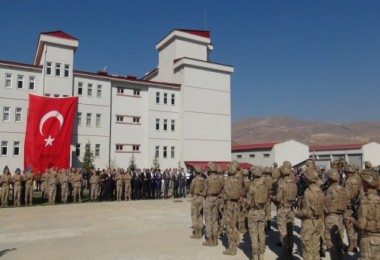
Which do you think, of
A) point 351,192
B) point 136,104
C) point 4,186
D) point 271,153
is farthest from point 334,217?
point 271,153

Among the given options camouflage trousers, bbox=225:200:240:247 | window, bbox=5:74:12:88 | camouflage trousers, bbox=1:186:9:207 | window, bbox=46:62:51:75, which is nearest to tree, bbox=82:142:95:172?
window, bbox=46:62:51:75

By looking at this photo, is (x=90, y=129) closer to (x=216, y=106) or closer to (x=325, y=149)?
(x=216, y=106)

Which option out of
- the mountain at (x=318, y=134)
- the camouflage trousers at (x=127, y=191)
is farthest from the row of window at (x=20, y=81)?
the mountain at (x=318, y=134)

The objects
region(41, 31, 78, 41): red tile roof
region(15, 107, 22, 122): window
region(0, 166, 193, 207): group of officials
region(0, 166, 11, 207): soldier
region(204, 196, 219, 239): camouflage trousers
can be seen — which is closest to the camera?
region(204, 196, 219, 239): camouflage trousers

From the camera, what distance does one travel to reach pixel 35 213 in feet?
52.5

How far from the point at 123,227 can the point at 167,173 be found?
419 inches

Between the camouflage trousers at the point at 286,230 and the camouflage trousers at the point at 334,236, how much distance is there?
1.12 meters

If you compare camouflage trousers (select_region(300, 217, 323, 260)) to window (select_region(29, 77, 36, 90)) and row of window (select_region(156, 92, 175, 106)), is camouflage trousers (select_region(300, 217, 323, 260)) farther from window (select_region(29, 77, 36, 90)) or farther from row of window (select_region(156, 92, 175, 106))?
row of window (select_region(156, 92, 175, 106))

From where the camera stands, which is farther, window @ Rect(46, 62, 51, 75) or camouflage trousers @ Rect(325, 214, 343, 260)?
window @ Rect(46, 62, 51, 75)

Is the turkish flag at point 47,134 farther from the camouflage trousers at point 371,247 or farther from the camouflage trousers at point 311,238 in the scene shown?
the camouflage trousers at point 371,247

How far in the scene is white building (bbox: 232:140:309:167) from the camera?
48.4 metres

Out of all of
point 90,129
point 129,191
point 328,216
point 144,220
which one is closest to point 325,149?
point 90,129

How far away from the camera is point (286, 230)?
9.23m

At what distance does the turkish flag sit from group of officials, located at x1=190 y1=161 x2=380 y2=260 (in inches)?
934
